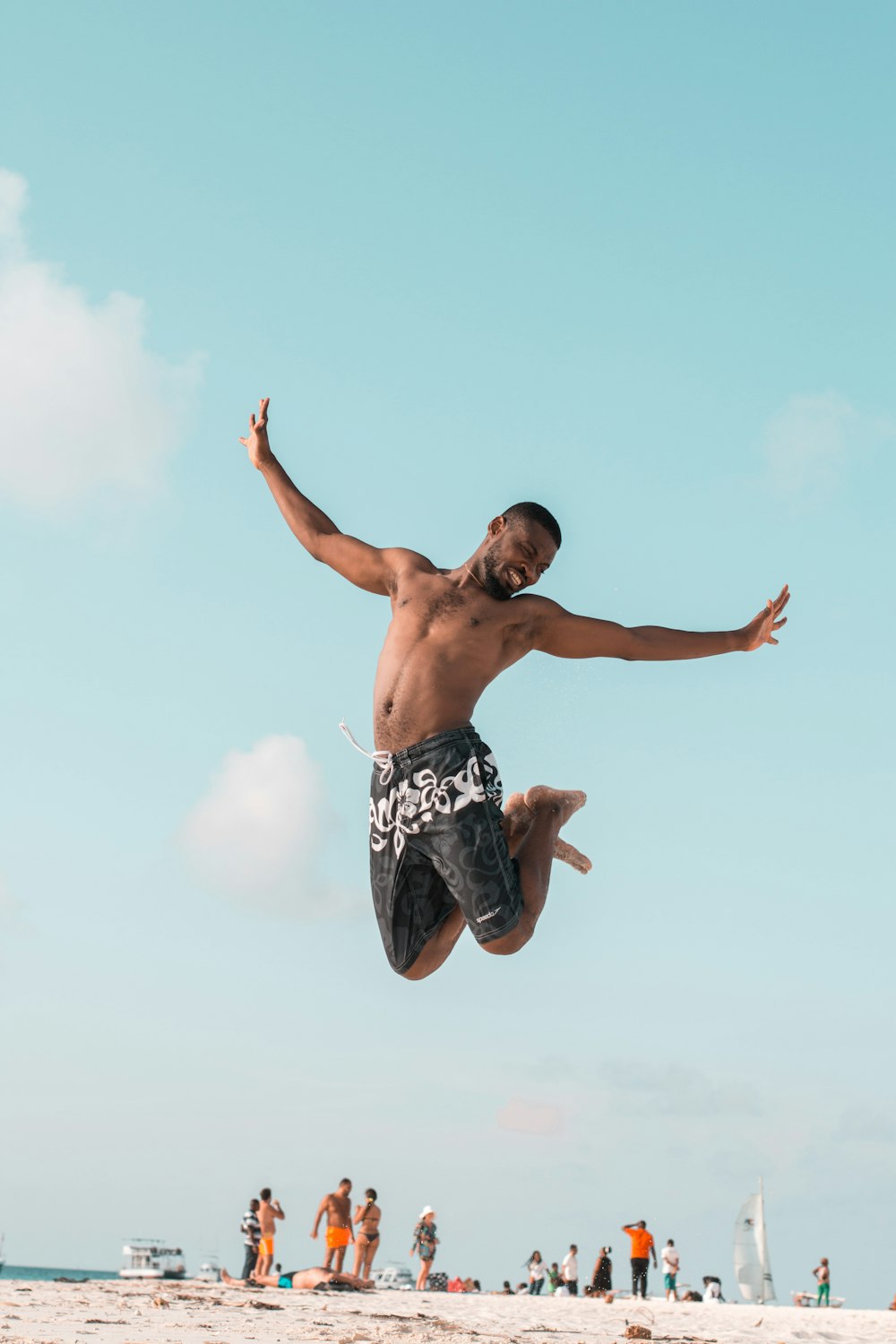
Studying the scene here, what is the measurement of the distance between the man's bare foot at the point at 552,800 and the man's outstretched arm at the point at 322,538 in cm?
139

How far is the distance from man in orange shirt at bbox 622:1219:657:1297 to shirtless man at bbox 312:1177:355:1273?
793 cm

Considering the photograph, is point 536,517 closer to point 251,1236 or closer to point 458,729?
→ point 458,729

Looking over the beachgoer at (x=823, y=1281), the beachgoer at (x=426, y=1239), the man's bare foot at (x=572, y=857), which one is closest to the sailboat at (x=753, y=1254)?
the beachgoer at (x=823, y=1281)

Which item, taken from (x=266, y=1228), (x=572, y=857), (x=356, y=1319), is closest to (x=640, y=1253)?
(x=266, y=1228)

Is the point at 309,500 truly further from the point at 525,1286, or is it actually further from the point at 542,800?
the point at 525,1286

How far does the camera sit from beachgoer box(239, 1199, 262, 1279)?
63.0 feet

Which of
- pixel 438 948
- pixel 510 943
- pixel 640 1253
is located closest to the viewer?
pixel 510 943

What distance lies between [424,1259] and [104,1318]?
13.2 metres

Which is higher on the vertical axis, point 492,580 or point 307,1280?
point 492,580

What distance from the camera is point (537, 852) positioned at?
687 cm

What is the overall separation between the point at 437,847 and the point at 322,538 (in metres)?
1.85

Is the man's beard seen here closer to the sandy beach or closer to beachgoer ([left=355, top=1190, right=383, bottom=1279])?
the sandy beach

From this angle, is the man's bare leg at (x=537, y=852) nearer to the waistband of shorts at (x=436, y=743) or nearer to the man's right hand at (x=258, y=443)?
the waistband of shorts at (x=436, y=743)

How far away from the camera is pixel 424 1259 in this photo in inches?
841
